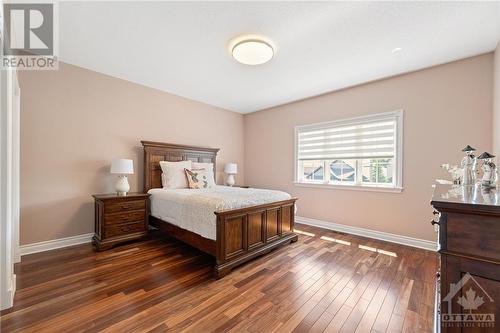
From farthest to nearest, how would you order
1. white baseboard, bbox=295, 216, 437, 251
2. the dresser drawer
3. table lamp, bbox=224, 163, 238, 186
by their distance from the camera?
table lamp, bbox=224, 163, 238, 186
white baseboard, bbox=295, 216, 437, 251
the dresser drawer

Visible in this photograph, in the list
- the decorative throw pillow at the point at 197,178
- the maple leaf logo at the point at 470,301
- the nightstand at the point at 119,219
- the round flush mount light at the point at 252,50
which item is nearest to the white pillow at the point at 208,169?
the decorative throw pillow at the point at 197,178

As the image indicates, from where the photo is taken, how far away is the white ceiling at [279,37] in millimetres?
1933

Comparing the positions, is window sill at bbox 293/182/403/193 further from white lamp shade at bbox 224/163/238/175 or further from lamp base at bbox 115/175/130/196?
lamp base at bbox 115/175/130/196

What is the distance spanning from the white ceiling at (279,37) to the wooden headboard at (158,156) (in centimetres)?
114

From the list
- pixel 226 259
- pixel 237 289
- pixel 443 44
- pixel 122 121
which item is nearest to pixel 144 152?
pixel 122 121

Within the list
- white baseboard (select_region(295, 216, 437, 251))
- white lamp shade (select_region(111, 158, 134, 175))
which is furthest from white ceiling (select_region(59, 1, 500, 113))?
white baseboard (select_region(295, 216, 437, 251))

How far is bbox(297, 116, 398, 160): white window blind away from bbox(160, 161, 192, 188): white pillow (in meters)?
2.36

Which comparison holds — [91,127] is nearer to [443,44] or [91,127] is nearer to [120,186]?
[120,186]

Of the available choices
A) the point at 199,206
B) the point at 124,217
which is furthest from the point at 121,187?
the point at 199,206

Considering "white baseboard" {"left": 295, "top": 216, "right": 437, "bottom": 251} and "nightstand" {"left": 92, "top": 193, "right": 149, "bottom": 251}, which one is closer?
"nightstand" {"left": 92, "top": 193, "right": 149, "bottom": 251}

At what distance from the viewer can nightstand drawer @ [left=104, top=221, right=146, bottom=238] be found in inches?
113

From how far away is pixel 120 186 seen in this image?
121 inches

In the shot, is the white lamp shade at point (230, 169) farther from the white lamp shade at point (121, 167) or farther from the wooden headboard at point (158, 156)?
the white lamp shade at point (121, 167)

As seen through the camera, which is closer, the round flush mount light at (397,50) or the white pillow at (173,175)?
the round flush mount light at (397,50)
